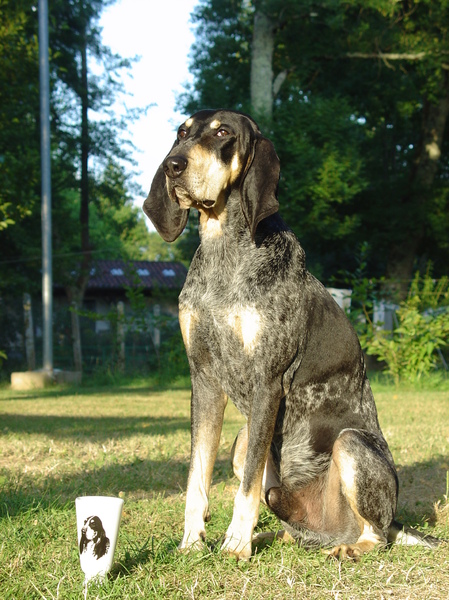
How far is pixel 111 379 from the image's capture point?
15383 millimetres

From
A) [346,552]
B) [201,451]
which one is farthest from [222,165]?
[346,552]

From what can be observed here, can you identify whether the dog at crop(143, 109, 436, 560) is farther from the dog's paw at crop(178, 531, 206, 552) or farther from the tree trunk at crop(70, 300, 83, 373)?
the tree trunk at crop(70, 300, 83, 373)

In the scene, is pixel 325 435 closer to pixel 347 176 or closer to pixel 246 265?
pixel 246 265

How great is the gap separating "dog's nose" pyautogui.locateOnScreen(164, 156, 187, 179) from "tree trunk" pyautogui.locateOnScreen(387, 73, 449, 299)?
16614 millimetres

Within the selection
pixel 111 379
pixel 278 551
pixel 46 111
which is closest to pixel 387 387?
pixel 111 379

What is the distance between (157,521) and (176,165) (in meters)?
2.19

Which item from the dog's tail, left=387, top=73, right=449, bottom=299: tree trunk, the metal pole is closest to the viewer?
the dog's tail

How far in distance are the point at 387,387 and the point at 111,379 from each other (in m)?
6.06

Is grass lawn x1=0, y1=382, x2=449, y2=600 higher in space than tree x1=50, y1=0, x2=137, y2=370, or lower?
lower

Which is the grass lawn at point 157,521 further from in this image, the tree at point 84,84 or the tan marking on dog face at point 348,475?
the tree at point 84,84

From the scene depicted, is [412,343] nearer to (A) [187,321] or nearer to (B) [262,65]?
(B) [262,65]

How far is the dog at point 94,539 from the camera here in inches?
108

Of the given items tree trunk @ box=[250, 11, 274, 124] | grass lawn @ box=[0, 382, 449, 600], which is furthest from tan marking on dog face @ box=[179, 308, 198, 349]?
tree trunk @ box=[250, 11, 274, 124]

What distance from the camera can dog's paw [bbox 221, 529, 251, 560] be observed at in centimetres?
334
